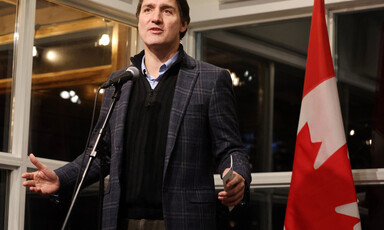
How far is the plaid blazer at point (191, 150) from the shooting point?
239 centimetres

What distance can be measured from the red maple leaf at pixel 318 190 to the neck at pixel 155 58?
92 cm

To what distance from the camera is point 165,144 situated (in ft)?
8.05

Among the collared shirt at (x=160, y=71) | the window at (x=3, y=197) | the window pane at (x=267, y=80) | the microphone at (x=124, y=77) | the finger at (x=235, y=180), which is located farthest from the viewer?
the window pane at (x=267, y=80)

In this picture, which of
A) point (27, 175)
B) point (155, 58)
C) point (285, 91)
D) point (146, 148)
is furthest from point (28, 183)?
point (285, 91)

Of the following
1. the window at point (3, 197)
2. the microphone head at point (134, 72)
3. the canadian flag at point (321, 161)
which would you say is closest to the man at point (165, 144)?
the microphone head at point (134, 72)

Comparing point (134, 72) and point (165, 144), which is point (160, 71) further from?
point (165, 144)

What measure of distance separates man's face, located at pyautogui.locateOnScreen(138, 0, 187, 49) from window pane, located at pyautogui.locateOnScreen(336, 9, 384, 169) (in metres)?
1.32

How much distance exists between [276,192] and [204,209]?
1.43 meters

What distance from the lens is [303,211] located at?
3164mm

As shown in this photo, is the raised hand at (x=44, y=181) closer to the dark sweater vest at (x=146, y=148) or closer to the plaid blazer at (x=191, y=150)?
the plaid blazer at (x=191, y=150)

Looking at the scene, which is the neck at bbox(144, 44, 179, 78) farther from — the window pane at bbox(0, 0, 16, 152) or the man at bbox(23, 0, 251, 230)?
the window pane at bbox(0, 0, 16, 152)

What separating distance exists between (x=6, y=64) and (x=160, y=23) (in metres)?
1.17

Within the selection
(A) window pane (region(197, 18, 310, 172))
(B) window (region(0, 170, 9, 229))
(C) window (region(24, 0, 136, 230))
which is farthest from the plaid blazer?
(A) window pane (region(197, 18, 310, 172))

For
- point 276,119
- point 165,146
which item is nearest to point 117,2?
point 276,119
